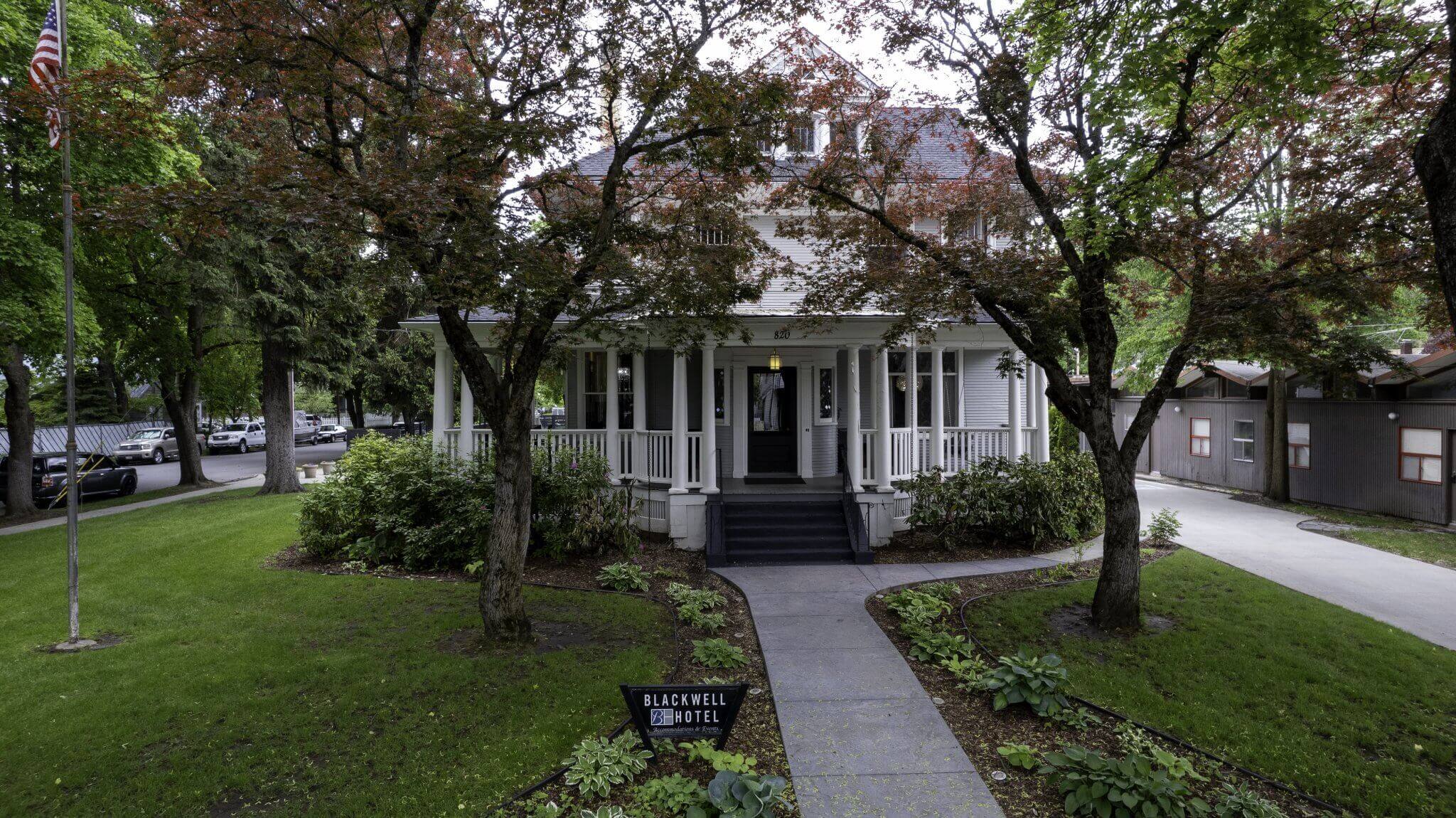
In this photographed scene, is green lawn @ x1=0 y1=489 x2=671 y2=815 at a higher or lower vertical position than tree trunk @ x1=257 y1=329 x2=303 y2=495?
lower

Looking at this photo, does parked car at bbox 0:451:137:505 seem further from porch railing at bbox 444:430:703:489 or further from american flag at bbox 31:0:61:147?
american flag at bbox 31:0:61:147

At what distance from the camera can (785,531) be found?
1026cm

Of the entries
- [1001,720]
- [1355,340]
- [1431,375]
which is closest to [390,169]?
[1001,720]

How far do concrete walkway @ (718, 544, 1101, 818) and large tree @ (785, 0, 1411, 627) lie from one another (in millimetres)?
2569

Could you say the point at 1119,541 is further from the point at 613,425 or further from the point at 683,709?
the point at 613,425

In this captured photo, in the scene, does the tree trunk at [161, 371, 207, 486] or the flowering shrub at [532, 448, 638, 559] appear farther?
the tree trunk at [161, 371, 207, 486]

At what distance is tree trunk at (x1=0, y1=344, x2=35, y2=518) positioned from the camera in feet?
44.4

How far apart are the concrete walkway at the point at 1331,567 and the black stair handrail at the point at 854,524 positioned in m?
4.83

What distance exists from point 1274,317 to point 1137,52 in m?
2.52

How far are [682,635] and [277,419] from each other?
1450cm

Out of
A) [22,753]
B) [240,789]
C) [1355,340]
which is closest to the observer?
[240,789]

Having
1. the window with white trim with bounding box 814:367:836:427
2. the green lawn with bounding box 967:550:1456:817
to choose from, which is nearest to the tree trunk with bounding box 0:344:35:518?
the window with white trim with bounding box 814:367:836:427

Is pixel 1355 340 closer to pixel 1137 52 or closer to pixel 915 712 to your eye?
pixel 1137 52

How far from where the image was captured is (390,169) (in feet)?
18.4
